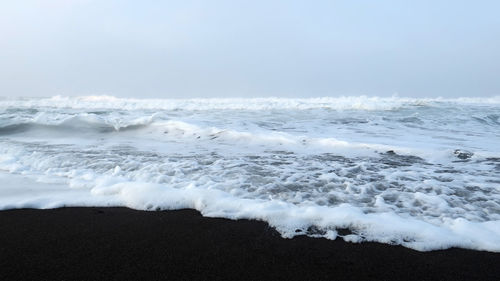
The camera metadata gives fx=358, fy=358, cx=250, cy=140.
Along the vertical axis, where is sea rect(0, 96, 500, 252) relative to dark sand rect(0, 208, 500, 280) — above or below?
above

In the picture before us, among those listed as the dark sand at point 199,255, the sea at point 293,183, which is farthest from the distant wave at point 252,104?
the dark sand at point 199,255

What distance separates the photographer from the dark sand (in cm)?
192

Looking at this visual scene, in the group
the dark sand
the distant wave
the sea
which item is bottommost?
the dark sand

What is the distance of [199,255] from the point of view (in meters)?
2.12

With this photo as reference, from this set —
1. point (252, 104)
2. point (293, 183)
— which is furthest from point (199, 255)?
point (252, 104)

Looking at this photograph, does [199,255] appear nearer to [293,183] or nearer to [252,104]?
[293,183]

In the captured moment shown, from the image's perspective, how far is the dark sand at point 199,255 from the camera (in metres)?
1.92

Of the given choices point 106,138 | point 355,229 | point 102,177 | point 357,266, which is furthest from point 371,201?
point 106,138

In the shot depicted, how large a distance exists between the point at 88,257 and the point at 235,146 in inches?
178

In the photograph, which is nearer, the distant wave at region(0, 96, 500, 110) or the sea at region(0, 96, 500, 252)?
the sea at region(0, 96, 500, 252)

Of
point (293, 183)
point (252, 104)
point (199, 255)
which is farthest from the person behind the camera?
point (252, 104)

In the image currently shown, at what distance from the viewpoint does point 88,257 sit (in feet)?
6.83

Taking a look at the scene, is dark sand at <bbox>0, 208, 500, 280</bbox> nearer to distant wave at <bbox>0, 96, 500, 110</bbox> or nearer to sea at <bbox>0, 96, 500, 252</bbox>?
sea at <bbox>0, 96, 500, 252</bbox>

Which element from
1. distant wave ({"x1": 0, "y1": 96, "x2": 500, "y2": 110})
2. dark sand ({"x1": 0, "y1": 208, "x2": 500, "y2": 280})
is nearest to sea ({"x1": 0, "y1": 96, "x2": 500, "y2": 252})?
dark sand ({"x1": 0, "y1": 208, "x2": 500, "y2": 280})
